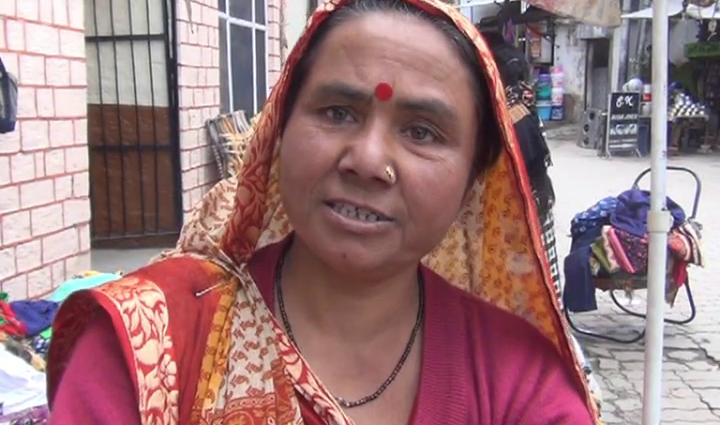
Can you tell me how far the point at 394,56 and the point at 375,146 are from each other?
0.15m

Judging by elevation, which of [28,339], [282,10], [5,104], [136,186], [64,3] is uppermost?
[282,10]

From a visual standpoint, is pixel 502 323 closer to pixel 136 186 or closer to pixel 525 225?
pixel 525 225

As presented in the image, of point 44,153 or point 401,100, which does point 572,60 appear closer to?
point 44,153

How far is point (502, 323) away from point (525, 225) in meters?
0.18

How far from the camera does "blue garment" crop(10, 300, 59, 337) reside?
323 centimetres

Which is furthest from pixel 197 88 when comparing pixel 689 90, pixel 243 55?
pixel 689 90

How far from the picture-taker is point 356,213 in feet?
4.09

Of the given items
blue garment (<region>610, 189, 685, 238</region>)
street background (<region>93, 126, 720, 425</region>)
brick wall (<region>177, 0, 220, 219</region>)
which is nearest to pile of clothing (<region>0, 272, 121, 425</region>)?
street background (<region>93, 126, 720, 425</region>)

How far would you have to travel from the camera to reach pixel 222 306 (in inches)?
50.1

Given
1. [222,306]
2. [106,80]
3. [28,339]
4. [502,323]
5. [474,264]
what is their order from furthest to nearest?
1. [106,80]
2. [28,339]
3. [474,264]
4. [502,323]
5. [222,306]

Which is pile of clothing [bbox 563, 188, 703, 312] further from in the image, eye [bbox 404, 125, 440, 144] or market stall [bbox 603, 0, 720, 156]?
market stall [bbox 603, 0, 720, 156]

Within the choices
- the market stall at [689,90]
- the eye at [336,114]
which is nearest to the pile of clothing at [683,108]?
the market stall at [689,90]

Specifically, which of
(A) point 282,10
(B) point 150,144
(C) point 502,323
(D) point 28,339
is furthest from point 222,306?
(A) point 282,10

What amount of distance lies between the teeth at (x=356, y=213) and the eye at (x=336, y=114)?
139 millimetres
